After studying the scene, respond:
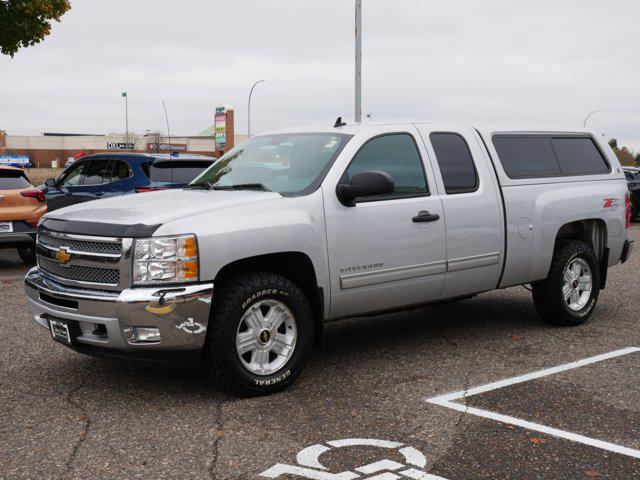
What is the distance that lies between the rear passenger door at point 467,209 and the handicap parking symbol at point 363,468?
2.20m

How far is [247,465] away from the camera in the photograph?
390 cm

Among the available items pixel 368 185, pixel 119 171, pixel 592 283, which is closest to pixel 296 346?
pixel 368 185

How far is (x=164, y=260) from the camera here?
15.0ft

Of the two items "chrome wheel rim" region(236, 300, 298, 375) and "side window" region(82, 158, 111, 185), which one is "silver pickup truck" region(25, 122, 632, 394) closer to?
"chrome wheel rim" region(236, 300, 298, 375)

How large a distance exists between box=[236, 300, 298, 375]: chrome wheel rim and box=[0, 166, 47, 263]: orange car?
23.1ft

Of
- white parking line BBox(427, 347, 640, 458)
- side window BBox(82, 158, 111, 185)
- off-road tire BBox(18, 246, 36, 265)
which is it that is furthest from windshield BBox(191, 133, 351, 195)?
off-road tire BBox(18, 246, 36, 265)

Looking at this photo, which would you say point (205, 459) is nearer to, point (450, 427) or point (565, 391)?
point (450, 427)

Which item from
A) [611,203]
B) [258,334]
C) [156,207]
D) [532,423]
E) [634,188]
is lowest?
[532,423]

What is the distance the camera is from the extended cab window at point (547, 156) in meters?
6.68

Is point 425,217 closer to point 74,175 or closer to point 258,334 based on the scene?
point 258,334

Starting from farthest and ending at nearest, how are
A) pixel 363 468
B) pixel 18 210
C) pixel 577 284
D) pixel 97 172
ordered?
pixel 97 172 < pixel 18 210 < pixel 577 284 < pixel 363 468

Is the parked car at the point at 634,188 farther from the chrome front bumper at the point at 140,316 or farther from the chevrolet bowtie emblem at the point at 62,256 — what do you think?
the chevrolet bowtie emblem at the point at 62,256

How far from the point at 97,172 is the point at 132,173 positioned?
105cm

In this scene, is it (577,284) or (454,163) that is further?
(577,284)
